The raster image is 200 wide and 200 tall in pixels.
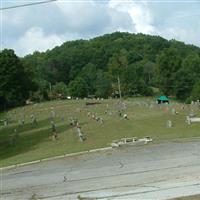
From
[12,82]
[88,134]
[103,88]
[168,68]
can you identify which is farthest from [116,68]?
[88,134]

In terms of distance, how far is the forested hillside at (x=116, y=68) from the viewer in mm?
112875

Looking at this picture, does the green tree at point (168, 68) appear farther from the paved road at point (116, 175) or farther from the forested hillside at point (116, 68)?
the paved road at point (116, 175)

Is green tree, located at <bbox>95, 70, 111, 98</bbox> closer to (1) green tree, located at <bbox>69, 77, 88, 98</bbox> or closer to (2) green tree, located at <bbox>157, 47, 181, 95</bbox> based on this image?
(1) green tree, located at <bbox>69, 77, 88, 98</bbox>

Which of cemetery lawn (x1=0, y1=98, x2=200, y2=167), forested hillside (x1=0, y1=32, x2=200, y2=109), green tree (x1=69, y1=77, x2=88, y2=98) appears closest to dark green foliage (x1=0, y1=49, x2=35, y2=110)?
forested hillside (x1=0, y1=32, x2=200, y2=109)

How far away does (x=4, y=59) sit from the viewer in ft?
315

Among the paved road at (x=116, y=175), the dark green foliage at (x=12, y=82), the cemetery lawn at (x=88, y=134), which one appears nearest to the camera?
the paved road at (x=116, y=175)

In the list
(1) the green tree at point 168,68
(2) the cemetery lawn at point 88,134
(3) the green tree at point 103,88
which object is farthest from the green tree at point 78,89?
(2) the cemetery lawn at point 88,134

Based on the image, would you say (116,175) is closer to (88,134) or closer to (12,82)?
(88,134)

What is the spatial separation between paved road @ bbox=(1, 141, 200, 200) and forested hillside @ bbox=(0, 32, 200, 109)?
6482 cm

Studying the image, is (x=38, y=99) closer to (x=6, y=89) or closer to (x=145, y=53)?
(x=6, y=89)

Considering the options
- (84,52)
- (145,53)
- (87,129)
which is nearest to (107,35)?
(84,52)

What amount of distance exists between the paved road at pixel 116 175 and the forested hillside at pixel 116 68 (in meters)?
64.8

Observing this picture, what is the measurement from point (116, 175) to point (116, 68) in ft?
350

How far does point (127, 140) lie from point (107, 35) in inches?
6198
